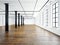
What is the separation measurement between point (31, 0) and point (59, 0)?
15.6ft

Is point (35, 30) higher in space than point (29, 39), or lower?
lower

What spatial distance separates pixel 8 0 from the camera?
1559cm

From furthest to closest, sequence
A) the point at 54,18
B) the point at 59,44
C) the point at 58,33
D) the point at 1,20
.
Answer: the point at 1,20 < the point at 54,18 < the point at 58,33 < the point at 59,44

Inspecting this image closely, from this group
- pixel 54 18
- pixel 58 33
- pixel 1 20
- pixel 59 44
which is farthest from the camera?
pixel 1 20

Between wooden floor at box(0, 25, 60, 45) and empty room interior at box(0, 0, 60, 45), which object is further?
empty room interior at box(0, 0, 60, 45)

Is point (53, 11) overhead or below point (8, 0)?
below

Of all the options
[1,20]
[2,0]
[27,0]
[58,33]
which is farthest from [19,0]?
[1,20]

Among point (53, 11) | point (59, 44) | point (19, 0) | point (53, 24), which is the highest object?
point (19, 0)

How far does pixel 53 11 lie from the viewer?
50.1 feet

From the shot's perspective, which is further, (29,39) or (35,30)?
(35,30)

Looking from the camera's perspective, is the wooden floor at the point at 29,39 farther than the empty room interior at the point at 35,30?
No

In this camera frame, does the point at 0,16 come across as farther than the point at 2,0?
Yes

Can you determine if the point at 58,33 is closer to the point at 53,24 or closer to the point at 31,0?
the point at 53,24

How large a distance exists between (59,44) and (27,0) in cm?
939
